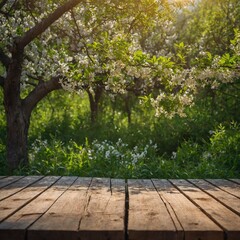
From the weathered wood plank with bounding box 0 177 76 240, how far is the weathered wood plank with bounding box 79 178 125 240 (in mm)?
306

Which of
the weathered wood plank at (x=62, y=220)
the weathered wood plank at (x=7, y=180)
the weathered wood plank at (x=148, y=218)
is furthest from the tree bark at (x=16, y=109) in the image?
the weathered wood plank at (x=148, y=218)

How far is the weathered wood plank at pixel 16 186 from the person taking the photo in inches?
129

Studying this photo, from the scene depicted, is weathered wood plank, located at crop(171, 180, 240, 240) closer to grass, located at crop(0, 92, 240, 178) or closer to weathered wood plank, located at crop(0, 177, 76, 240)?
weathered wood plank, located at crop(0, 177, 76, 240)

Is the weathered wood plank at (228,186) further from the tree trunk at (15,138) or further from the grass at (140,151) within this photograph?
the tree trunk at (15,138)

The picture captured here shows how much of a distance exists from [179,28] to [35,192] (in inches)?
598

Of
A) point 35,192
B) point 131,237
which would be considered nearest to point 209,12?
point 35,192

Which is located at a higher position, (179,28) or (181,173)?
(179,28)

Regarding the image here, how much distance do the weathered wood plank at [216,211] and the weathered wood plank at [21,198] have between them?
136 cm

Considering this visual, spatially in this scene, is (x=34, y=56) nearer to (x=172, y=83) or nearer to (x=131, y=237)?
(x=172, y=83)

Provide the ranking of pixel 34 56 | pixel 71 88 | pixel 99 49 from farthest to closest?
pixel 34 56 → pixel 71 88 → pixel 99 49

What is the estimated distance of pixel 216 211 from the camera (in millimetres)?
2666

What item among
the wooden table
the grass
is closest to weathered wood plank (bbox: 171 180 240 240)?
the wooden table

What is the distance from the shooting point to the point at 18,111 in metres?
6.97

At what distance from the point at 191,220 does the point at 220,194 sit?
45.0 inches
